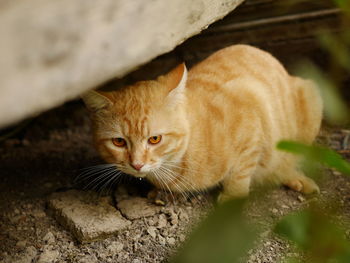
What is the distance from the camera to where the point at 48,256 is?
2547 millimetres

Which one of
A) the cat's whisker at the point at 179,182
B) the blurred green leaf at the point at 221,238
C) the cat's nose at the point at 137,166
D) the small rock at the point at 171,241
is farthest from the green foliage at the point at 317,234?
the cat's whisker at the point at 179,182

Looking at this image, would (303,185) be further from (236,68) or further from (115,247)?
(115,247)

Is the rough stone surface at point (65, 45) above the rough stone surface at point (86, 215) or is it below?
above

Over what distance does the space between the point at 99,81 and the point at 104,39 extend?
6.0 inches

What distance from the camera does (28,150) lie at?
3.79 m

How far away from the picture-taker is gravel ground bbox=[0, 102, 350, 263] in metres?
2.55

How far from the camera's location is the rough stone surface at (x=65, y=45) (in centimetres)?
115

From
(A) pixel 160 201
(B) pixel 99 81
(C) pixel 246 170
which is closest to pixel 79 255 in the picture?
(A) pixel 160 201

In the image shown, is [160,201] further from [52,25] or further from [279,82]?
[52,25]

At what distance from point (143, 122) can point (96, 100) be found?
313 mm

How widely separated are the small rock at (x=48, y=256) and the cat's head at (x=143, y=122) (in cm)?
63

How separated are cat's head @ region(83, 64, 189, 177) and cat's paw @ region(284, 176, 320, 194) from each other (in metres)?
0.95

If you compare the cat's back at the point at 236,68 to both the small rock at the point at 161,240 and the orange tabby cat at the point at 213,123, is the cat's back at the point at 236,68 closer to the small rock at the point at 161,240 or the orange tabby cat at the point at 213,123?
the orange tabby cat at the point at 213,123

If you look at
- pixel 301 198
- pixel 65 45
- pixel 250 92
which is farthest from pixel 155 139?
pixel 65 45
